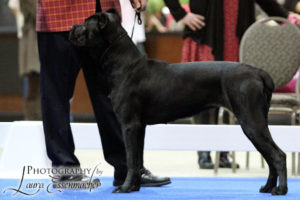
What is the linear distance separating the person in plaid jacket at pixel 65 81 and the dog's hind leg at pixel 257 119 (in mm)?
672

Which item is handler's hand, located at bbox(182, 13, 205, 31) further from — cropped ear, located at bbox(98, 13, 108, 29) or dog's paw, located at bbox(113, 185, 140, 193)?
dog's paw, located at bbox(113, 185, 140, 193)

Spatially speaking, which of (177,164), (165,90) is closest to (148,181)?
(165,90)

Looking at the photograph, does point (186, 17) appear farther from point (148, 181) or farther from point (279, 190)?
point (279, 190)

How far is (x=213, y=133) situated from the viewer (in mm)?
3855

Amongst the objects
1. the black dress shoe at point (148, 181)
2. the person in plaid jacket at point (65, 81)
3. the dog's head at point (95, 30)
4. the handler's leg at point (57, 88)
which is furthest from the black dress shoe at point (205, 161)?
the dog's head at point (95, 30)

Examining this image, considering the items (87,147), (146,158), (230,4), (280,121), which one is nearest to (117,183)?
(87,147)

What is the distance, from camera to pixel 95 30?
2.91 meters

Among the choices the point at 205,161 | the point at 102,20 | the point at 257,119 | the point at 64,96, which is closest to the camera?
the point at 257,119

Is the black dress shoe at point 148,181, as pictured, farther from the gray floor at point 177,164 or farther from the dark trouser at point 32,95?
the dark trouser at point 32,95

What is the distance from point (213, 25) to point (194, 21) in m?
0.14

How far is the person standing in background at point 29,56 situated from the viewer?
577 centimetres

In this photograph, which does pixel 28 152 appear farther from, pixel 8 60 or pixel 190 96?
pixel 8 60

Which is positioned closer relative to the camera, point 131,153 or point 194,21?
Result: point 131,153

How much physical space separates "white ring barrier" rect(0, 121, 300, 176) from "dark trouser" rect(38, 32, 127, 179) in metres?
0.55
